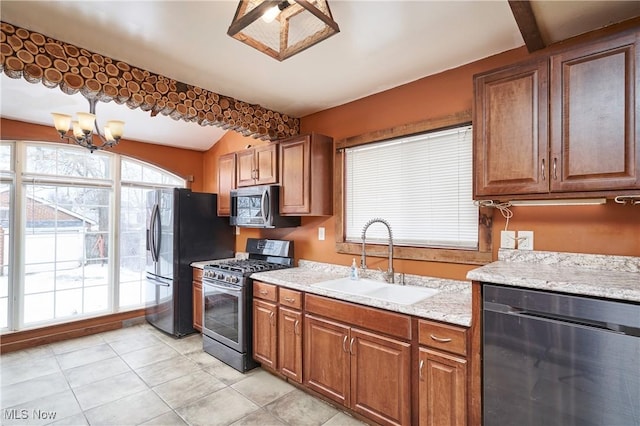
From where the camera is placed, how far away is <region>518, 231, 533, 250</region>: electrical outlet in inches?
79.3

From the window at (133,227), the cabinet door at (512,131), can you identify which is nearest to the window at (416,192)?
the cabinet door at (512,131)

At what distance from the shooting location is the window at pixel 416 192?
233cm

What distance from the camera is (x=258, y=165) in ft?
11.5

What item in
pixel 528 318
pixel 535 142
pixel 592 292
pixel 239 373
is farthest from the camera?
pixel 239 373

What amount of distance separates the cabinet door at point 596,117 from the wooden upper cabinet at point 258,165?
236cm

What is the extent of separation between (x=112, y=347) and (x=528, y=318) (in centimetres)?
396

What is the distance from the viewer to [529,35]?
183 centimetres

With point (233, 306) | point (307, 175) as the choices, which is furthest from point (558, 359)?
point (233, 306)

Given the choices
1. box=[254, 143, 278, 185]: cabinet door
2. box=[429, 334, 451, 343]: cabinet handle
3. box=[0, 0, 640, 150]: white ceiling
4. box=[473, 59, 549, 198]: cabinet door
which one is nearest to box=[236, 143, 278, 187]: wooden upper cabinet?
box=[254, 143, 278, 185]: cabinet door

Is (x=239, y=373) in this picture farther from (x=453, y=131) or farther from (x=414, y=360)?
(x=453, y=131)

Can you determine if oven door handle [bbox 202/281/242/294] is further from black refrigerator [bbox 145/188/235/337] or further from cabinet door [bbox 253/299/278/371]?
black refrigerator [bbox 145/188/235/337]

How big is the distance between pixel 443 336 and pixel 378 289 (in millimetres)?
840

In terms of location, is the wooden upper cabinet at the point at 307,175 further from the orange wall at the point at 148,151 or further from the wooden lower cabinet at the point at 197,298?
the orange wall at the point at 148,151

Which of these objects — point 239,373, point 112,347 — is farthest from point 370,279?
point 112,347
